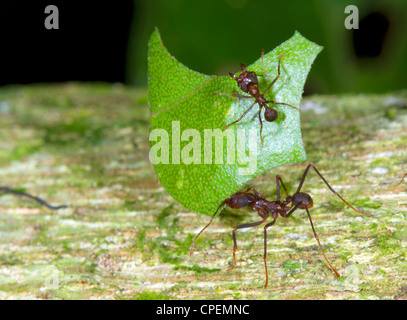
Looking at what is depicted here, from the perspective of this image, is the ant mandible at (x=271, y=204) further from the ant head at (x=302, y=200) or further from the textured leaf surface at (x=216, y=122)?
the textured leaf surface at (x=216, y=122)

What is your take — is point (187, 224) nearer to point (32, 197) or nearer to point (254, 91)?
point (254, 91)

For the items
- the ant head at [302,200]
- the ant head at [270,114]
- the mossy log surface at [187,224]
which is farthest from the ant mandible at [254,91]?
the mossy log surface at [187,224]

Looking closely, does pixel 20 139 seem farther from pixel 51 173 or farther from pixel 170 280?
pixel 170 280

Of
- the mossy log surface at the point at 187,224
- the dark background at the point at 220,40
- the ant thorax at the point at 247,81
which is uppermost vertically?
the dark background at the point at 220,40

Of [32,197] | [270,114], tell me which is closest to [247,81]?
[270,114]

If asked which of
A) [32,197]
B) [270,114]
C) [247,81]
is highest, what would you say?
[247,81]

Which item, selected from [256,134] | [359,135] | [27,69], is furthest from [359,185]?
[27,69]

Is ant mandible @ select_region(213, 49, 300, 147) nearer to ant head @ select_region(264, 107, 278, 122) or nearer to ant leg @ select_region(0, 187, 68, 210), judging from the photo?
ant head @ select_region(264, 107, 278, 122)
